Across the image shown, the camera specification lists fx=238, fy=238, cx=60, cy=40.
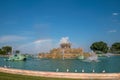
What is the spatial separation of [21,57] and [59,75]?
10277 cm


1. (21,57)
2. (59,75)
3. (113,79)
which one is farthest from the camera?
(21,57)

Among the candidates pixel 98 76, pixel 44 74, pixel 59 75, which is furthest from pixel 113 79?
pixel 44 74

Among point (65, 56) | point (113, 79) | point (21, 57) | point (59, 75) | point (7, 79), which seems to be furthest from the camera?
point (65, 56)

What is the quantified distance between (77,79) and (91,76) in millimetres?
2822

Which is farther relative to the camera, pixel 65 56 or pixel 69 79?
pixel 65 56

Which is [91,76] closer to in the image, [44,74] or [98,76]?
[98,76]

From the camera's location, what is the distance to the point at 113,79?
1347 inches

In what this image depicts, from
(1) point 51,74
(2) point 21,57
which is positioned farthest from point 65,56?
(1) point 51,74

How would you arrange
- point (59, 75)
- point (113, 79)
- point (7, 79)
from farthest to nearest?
point (59, 75) → point (113, 79) → point (7, 79)

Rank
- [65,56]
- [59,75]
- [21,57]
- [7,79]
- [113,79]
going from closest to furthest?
1. [7,79]
2. [113,79]
3. [59,75]
4. [21,57]
5. [65,56]

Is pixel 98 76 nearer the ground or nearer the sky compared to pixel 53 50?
nearer the ground

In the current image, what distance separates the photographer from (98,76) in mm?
36344

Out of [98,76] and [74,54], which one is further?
[74,54]

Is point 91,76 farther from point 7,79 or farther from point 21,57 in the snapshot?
point 21,57
